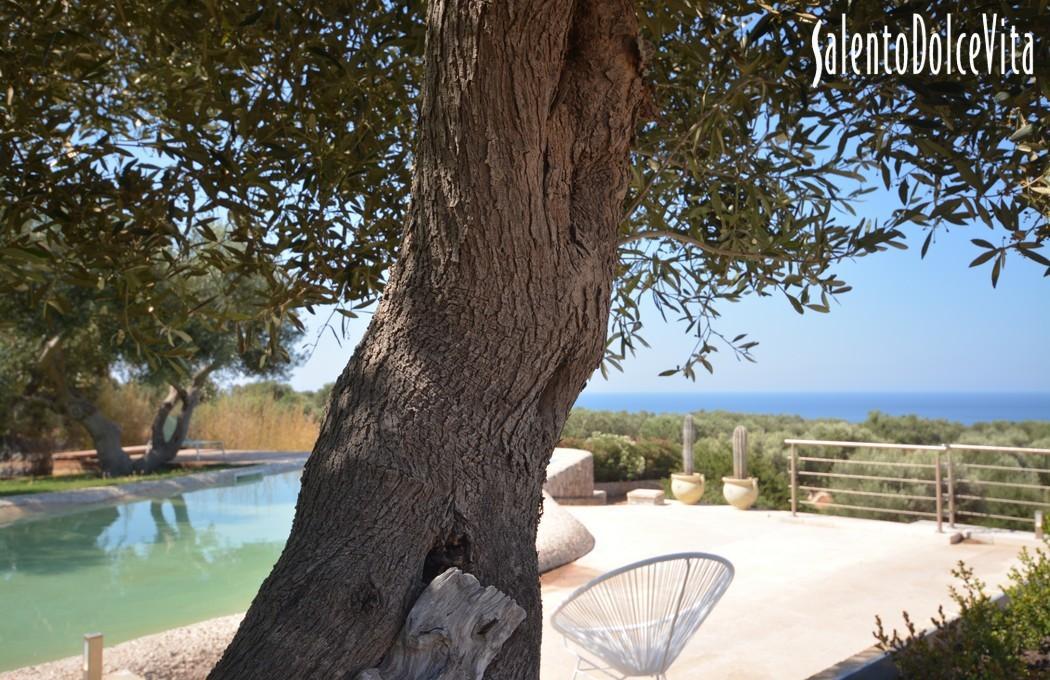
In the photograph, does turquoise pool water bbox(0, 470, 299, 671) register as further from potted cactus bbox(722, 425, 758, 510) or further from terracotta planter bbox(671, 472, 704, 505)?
potted cactus bbox(722, 425, 758, 510)

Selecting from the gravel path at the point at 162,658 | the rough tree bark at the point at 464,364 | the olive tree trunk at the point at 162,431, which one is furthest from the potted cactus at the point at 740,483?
the olive tree trunk at the point at 162,431

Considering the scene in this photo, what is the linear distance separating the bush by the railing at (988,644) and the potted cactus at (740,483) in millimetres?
6144

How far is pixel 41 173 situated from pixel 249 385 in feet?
63.9

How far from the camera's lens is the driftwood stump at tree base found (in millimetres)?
1414

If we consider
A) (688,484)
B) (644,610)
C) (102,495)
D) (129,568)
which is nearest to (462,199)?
(644,610)

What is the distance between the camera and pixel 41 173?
2244 mm

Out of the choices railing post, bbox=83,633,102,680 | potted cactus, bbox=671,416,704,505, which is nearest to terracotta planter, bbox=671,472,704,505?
potted cactus, bbox=671,416,704,505

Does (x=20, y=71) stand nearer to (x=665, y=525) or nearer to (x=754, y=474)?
→ (x=665, y=525)

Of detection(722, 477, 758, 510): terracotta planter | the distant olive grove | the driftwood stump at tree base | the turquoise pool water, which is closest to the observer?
the driftwood stump at tree base

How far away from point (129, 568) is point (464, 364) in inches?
329

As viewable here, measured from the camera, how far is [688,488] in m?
11.0

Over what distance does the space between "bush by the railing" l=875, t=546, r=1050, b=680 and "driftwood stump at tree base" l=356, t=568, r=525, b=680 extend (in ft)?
8.46

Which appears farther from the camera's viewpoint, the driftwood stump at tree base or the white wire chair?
the white wire chair

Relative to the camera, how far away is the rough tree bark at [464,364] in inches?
56.9
